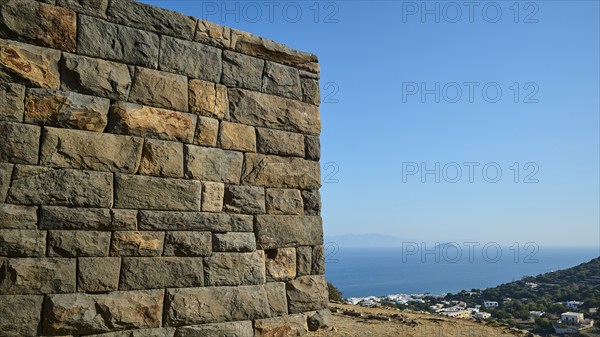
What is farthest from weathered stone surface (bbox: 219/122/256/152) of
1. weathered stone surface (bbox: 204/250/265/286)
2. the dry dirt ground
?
the dry dirt ground

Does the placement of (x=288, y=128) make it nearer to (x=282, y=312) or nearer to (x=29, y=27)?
(x=282, y=312)

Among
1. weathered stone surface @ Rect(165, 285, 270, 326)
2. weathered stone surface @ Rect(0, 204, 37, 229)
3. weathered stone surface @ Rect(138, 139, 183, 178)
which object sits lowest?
weathered stone surface @ Rect(165, 285, 270, 326)

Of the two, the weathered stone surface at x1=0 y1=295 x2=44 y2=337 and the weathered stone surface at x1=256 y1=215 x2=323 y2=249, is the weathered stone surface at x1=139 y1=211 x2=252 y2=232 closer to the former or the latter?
the weathered stone surface at x1=256 y1=215 x2=323 y2=249

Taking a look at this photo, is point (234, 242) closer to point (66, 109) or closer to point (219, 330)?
point (219, 330)

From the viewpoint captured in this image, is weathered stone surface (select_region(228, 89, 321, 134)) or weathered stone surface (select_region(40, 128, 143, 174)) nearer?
weathered stone surface (select_region(40, 128, 143, 174))

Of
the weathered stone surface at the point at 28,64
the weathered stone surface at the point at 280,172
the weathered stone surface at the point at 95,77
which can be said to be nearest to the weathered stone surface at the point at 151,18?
the weathered stone surface at the point at 95,77

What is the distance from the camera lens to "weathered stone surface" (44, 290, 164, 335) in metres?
3.92

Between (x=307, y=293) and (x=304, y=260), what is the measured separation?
→ 0.36 metres

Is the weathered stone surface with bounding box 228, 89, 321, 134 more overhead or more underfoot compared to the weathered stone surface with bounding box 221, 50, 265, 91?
more underfoot

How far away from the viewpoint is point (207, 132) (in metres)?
4.85

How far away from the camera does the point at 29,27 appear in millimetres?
4090

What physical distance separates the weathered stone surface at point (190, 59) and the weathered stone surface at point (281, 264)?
192 cm

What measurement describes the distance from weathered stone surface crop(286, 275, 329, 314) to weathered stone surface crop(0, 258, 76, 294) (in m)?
2.20

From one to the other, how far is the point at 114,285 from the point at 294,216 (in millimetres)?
1995
